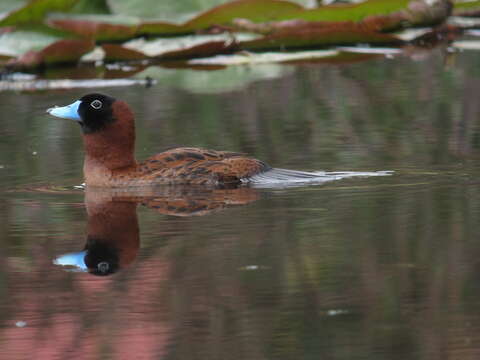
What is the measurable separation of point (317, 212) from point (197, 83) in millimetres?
7012

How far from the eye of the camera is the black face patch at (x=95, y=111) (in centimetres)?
830

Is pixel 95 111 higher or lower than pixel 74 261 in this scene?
higher

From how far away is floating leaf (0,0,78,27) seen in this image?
1443cm

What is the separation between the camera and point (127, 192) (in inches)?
312

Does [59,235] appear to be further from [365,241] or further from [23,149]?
[23,149]

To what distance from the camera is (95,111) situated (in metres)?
8.34

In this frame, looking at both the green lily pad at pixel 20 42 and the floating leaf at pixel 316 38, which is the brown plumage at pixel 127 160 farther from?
the floating leaf at pixel 316 38

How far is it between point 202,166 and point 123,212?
934 millimetres

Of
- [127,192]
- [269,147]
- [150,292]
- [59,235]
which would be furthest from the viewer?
[269,147]

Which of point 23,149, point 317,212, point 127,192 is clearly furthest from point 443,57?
point 317,212

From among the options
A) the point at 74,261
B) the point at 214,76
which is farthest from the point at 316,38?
the point at 74,261

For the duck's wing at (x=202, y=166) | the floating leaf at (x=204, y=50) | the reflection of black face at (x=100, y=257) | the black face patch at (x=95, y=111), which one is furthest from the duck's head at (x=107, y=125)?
the floating leaf at (x=204, y=50)

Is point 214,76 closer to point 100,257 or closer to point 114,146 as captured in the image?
point 114,146

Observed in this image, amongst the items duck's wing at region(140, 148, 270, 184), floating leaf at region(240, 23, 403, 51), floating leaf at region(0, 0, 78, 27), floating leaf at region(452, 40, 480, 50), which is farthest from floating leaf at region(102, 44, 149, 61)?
duck's wing at region(140, 148, 270, 184)
